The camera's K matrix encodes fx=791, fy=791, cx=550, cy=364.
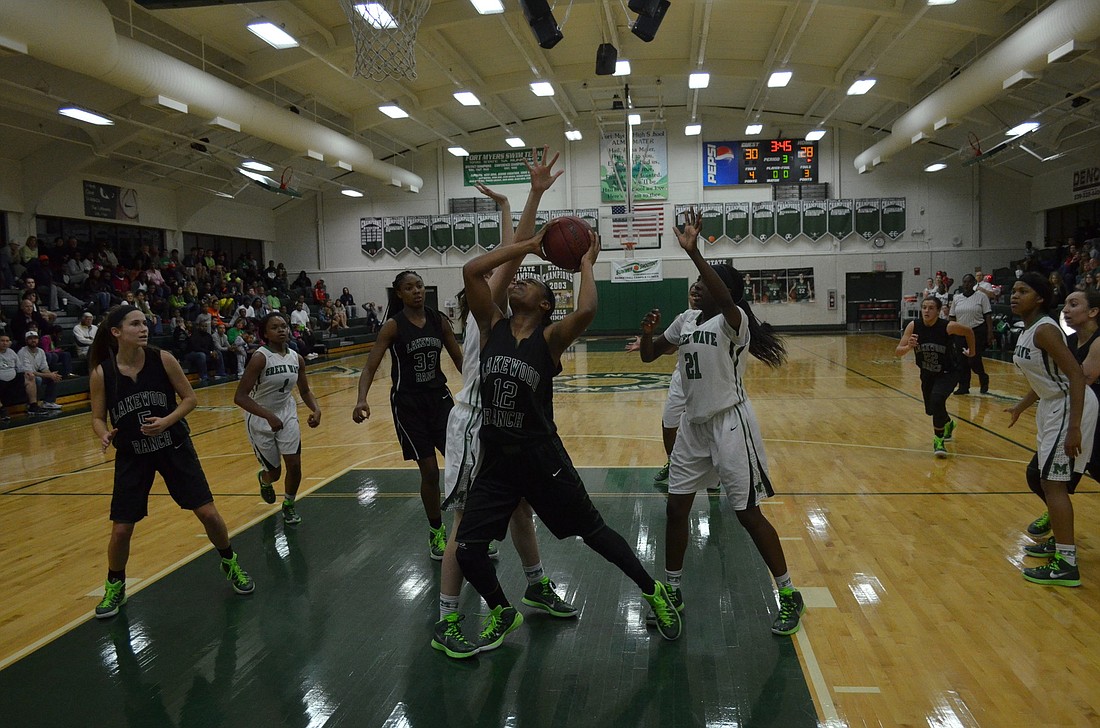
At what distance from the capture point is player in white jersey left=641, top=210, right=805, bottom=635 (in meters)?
3.69

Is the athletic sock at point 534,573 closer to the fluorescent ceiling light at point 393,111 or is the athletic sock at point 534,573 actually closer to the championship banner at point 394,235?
the fluorescent ceiling light at point 393,111

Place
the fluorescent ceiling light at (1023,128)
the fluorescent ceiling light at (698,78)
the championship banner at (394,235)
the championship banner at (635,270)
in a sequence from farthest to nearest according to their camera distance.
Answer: the championship banner at (394,235) → the championship banner at (635,270) → the fluorescent ceiling light at (698,78) → the fluorescent ceiling light at (1023,128)

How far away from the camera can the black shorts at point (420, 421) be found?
4.92m

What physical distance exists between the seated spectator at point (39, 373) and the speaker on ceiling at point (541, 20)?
956 centimetres

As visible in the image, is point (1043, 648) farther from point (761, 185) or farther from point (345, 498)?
point (761, 185)

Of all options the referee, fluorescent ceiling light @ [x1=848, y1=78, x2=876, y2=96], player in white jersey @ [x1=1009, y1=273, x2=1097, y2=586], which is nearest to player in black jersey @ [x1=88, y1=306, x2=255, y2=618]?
player in white jersey @ [x1=1009, y1=273, x2=1097, y2=586]

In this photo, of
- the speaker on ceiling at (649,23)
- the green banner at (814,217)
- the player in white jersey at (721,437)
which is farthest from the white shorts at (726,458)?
the green banner at (814,217)

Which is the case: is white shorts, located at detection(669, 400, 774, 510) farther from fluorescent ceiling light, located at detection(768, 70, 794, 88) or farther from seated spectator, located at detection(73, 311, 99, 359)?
fluorescent ceiling light, located at detection(768, 70, 794, 88)

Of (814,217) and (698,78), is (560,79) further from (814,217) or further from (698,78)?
(814,217)

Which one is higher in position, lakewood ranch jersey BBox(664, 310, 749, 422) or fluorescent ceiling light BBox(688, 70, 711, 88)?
fluorescent ceiling light BBox(688, 70, 711, 88)

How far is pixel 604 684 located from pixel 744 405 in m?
1.45

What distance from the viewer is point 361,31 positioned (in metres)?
8.30

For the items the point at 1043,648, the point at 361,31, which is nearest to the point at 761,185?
the point at 361,31

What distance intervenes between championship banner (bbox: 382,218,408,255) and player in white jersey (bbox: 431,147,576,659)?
25970mm
